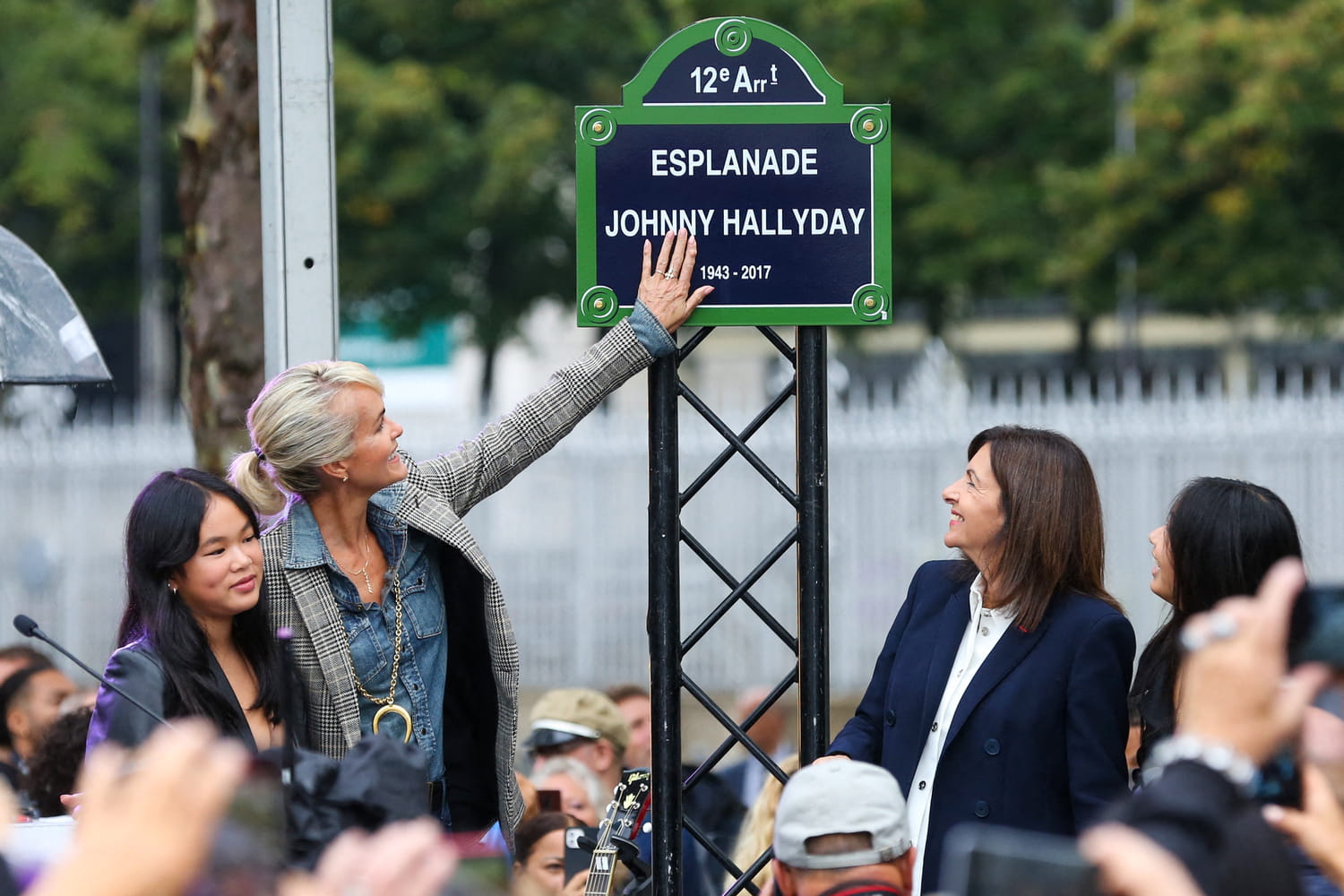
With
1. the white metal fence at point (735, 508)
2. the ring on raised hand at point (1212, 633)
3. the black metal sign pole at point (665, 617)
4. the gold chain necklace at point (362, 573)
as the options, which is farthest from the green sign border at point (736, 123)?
the white metal fence at point (735, 508)

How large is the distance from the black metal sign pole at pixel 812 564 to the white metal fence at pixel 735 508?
7276mm

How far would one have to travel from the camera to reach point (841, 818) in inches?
89.4

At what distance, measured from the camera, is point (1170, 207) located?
14.8 meters

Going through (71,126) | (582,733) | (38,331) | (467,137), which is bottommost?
(582,733)

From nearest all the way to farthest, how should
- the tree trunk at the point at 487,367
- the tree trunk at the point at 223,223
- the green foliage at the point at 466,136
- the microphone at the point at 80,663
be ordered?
the microphone at the point at 80,663 → the tree trunk at the point at 223,223 → the green foliage at the point at 466,136 → the tree trunk at the point at 487,367

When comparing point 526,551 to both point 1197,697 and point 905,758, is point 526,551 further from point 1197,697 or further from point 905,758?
point 1197,697

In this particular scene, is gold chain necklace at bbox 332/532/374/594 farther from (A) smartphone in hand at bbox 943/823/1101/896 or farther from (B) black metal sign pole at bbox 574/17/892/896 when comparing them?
(A) smartphone in hand at bbox 943/823/1101/896

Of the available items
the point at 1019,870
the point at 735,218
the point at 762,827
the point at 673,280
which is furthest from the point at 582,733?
the point at 1019,870

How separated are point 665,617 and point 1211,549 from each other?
1283 mm

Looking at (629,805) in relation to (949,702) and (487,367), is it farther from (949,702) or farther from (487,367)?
(487,367)

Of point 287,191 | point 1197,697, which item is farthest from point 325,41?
point 1197,697

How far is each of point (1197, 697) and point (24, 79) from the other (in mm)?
16641

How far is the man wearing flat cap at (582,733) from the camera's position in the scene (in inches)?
213

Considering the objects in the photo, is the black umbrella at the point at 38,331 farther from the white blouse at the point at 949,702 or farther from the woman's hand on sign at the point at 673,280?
the white blouse at the point at 949,702
